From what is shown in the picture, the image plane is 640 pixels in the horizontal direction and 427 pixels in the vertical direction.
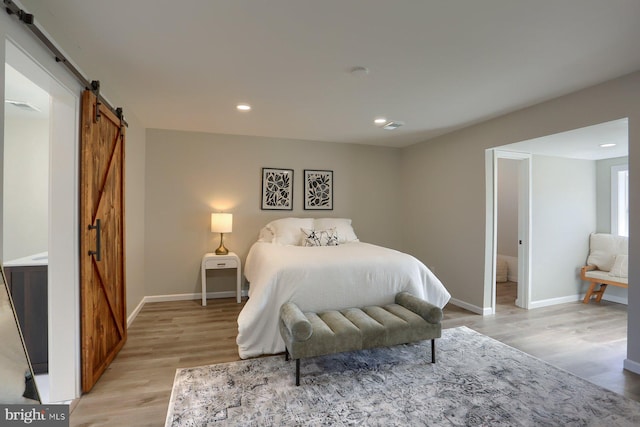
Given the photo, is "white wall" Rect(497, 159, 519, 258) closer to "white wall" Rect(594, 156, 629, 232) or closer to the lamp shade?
"white wall" Rect(594, 156, 629, 232)

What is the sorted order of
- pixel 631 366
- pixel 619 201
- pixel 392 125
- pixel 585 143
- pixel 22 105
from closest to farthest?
pixel 631 366 < pixel 22 105 < pixel 585 143 < pixel 392 125 < pixel 619 201

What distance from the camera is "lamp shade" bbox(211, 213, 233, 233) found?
4.17m

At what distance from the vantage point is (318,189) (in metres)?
4.90

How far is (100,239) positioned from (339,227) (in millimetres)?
2960

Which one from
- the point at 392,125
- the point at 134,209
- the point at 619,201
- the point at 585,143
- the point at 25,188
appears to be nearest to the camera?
the point at 25,188

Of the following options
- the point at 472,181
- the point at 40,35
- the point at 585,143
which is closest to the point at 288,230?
the point at 472,181

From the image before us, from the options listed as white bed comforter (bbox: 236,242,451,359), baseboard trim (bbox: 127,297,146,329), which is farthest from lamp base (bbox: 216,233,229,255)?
white bed comforter (bbox: 236,242,451,359)

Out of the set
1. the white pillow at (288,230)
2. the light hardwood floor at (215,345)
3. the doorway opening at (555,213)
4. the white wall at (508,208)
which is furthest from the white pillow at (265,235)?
the white wall at (508,208)

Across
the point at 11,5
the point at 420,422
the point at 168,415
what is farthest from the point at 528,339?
the point at 11,5

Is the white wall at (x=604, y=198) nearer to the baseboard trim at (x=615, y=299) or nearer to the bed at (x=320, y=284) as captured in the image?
→ the baseboard trim at (x=615, y=299)

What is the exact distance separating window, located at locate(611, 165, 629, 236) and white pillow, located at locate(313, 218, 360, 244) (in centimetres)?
376

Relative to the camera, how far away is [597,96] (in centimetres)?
264

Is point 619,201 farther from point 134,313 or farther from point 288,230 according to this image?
point 134,313

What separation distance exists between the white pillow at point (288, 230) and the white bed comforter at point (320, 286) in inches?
34.9
